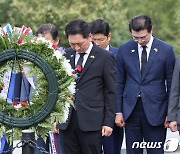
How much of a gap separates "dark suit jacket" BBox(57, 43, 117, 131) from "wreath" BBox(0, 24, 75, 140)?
1.02 metres

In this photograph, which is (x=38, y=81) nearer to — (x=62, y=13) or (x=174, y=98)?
(x=174, y=98)

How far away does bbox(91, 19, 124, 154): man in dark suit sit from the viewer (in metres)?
8.35

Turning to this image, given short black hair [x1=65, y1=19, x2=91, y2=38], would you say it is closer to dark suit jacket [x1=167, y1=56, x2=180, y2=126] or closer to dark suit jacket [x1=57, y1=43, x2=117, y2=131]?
dark suit jacket [x1=57, y1=43, x2=117, y2=131]

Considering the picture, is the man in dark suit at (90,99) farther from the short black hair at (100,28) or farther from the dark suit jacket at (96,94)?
the short black hair at (100,28)

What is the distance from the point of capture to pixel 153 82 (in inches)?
297

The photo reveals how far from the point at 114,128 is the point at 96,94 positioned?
1.32m

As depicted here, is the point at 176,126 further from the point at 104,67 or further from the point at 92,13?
the point at 92,13

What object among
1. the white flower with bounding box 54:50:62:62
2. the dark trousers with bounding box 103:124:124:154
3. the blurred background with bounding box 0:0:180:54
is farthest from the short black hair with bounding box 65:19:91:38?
the blurred background with bounding box 0:0:180:54

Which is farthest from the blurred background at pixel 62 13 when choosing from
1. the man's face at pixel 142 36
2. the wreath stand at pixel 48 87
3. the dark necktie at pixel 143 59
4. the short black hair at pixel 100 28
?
the wreath stand at pixel 48 87

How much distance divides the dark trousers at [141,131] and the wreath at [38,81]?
1647 millimetres

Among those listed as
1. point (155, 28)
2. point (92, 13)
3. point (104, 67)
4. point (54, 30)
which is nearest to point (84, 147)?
point (104, 67)

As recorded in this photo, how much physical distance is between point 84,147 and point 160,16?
20984 millimetres

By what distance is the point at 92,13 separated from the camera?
1975 centimetres

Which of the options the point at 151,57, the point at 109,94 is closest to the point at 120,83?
the point at 151,57
